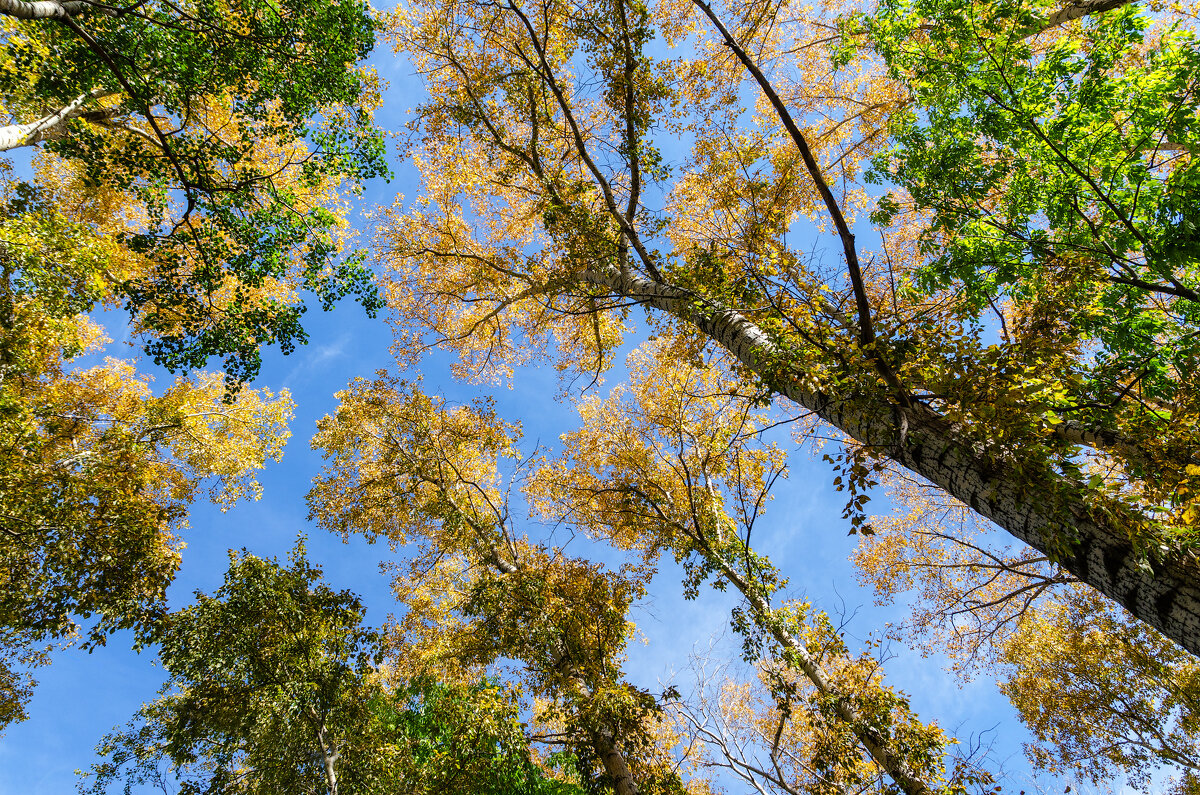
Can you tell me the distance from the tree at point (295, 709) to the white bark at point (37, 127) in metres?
6.27

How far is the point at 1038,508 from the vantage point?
2.71 m

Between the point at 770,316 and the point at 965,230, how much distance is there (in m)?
2.28

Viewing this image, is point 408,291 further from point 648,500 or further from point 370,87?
point 648,500

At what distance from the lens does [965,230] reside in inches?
175

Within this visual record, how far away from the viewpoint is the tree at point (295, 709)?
20.2 feet

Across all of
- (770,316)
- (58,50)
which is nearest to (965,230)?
(770,316)

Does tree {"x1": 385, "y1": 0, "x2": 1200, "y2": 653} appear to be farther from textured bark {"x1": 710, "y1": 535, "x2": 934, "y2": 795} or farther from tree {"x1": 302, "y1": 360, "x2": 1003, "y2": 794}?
textured bark {"x1": 710, "y1": 535, "x2": 934, "y2": 795}

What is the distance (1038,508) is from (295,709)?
8.03 metres

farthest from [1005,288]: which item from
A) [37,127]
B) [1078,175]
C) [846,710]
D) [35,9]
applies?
[37,127]

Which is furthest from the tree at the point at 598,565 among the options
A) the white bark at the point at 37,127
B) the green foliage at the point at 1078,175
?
the white bark at the point at 37,127

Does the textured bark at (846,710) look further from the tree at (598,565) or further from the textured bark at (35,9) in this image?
the textured bark at (35,9)

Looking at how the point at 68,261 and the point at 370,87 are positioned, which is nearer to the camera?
the point at 68,261

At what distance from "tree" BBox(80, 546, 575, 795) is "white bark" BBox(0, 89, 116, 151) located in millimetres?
6274

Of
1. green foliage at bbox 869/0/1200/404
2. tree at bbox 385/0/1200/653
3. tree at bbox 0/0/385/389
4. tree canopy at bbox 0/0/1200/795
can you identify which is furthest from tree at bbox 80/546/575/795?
green foliage at bbox 869/0/1200/404
